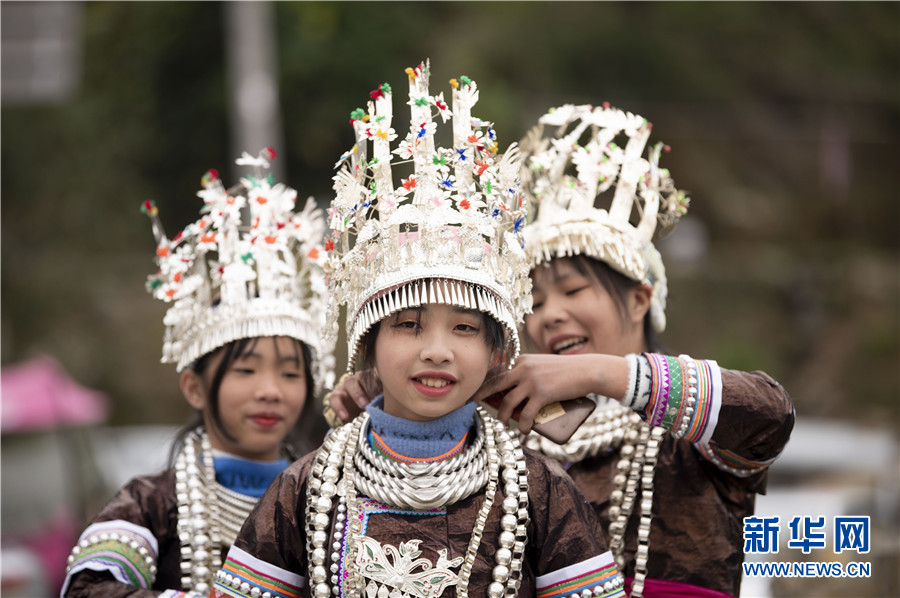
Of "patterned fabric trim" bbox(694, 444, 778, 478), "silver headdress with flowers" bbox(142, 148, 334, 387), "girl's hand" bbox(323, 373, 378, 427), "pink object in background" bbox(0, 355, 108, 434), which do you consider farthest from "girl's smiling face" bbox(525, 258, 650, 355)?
"pink object in background" bbox(0, 355, 108, 434)

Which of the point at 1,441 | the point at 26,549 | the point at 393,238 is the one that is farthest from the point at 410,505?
the point at 1,441

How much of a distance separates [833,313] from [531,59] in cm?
607

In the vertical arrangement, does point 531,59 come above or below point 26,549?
above

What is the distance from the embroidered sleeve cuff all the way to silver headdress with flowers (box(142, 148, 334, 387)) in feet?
3.79

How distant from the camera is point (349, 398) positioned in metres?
2.79

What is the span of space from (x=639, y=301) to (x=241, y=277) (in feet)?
4.22

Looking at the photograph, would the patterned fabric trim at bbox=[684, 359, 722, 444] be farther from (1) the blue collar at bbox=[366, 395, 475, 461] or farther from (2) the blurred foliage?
(2) the blurred foliage

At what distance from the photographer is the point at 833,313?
48.2 ft

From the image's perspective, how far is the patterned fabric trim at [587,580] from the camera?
2.34m

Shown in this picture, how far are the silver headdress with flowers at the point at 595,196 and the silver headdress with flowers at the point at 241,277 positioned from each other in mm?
770

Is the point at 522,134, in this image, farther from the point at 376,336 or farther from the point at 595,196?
the point at 376,336

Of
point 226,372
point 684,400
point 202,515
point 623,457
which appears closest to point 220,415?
point 226,372

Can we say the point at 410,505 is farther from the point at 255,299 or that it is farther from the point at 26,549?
the point at 26,549

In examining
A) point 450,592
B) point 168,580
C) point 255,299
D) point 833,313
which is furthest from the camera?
point 833,313
